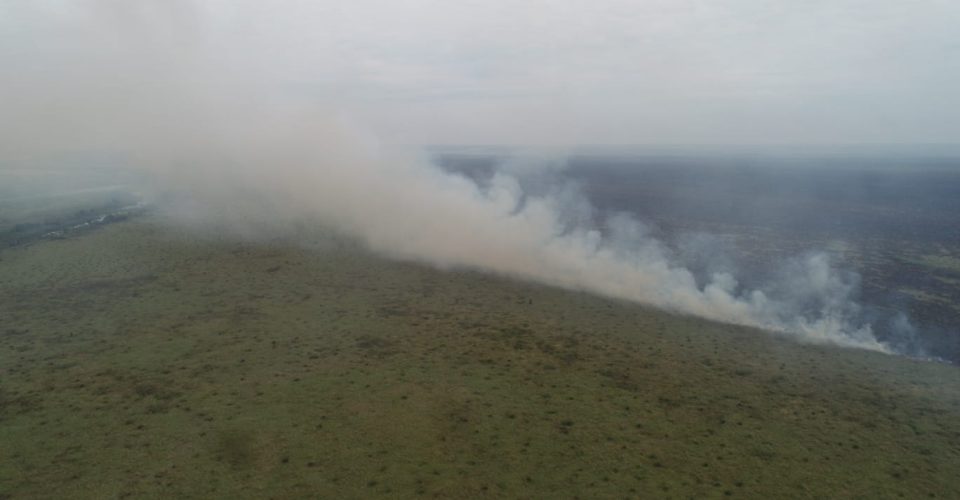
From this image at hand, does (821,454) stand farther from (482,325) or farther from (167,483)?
(167,483)

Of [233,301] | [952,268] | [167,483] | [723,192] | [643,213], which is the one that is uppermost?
[723,192]

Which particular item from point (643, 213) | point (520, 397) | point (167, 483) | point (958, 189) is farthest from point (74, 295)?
point (958, 189)

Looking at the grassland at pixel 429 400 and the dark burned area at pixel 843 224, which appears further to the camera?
the dark burned area at pixel 843 224

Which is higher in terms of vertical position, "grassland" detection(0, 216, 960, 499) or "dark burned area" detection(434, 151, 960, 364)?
"dark burned area" detection(434, 151, 960, 364)

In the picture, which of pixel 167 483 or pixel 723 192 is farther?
pixel 723 192

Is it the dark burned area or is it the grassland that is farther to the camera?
the dark burned area
